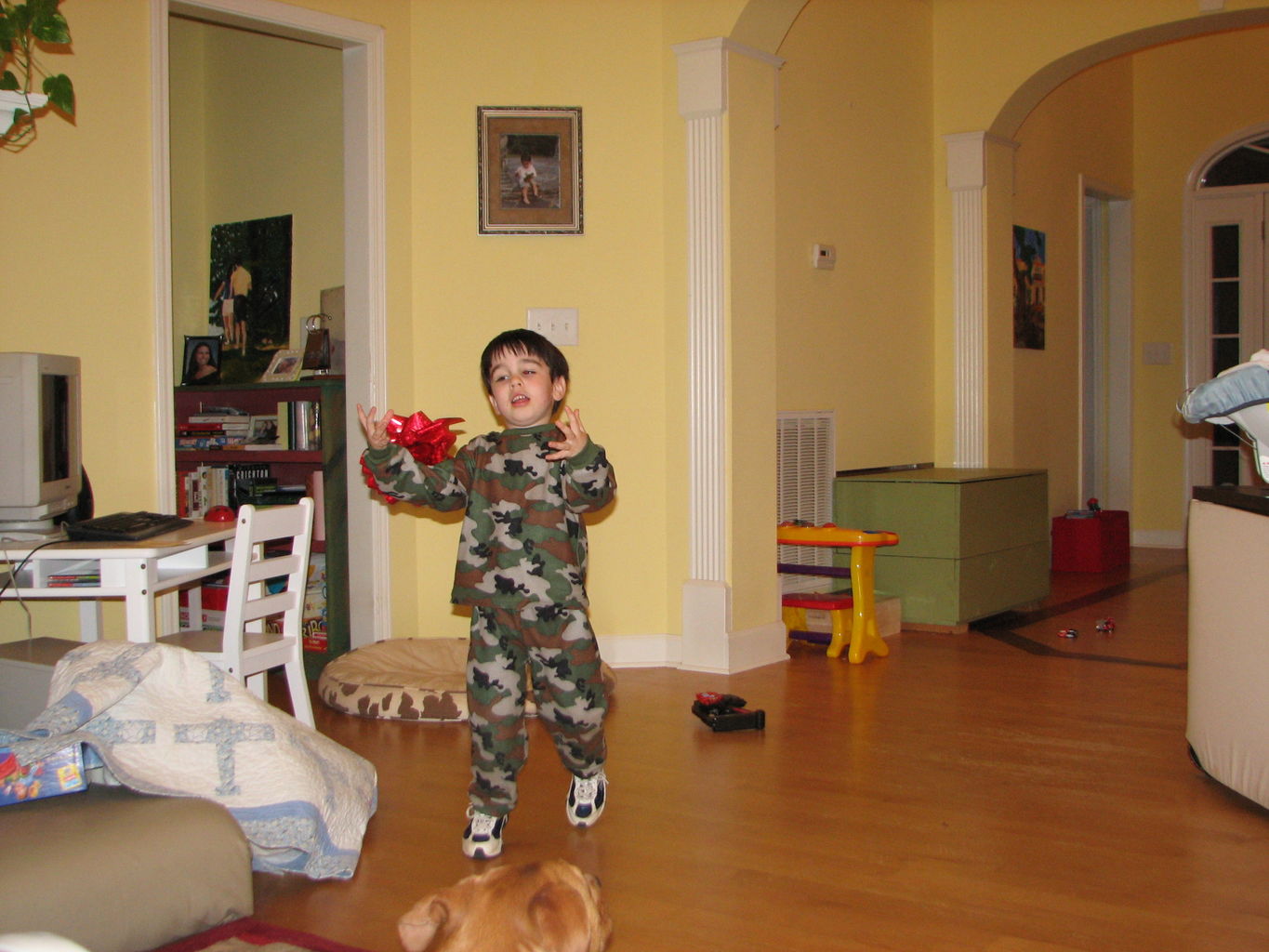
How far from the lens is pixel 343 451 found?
4.33m

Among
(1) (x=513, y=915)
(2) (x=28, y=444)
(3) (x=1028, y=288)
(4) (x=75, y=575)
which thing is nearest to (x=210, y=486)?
(2) (x=28, y=444)

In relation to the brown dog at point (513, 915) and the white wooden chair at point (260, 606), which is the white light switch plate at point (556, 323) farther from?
the brown dog at point (513, 915)

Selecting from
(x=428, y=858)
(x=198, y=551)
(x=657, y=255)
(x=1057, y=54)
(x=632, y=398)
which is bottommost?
(x=428, y=858)

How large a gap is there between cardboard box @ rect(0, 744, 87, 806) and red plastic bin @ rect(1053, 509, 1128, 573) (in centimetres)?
575

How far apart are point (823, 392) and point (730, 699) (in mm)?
2042

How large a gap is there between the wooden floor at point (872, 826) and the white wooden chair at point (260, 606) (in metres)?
0.35

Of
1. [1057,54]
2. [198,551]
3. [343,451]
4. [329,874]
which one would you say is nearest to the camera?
[329,874]

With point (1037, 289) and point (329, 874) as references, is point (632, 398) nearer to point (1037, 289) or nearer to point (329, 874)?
point (329, 874)

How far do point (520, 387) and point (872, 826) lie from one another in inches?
48.4

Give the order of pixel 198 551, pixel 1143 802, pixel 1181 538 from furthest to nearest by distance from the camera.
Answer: pixel 1181 538 → pixel 198 551 → pixel 1143 802

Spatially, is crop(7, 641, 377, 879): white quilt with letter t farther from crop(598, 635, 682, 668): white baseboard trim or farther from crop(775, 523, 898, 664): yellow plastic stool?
crop(775, 523, 898, 664): yellow plastic stool

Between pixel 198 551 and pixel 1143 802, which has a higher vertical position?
pixel 198 551

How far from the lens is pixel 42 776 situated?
2.00m

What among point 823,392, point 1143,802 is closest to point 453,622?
point 823,392
